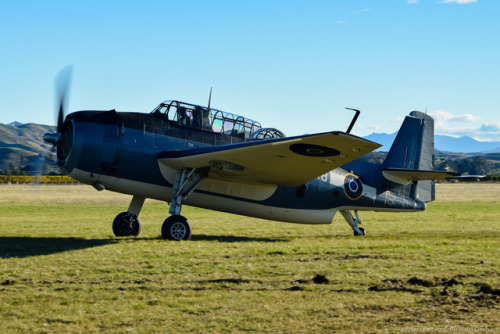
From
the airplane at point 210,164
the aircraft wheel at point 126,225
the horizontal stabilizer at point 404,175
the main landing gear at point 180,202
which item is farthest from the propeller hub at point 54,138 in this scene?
the horizontal stabilizer at point 404,175

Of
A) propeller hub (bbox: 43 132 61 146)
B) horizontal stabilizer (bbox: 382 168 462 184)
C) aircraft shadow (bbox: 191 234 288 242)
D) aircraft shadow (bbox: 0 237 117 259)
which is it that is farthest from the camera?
horizontal stabilizer (bbox: 382 168 462 184)

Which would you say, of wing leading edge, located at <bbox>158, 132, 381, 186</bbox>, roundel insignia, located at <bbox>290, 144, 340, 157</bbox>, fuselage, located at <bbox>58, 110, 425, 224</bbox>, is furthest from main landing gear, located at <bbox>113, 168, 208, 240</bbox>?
roundel insignia, located at <bbox>290, 144, 340, 157</bbox>

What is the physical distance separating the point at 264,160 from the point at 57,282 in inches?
221

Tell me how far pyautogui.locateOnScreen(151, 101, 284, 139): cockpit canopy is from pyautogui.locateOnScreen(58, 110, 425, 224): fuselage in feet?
0.40

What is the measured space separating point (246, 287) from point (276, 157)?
471 centimetres

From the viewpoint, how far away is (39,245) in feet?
38.2

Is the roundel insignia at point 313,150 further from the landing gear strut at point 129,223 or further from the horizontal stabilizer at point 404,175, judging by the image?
the horizontal stabilizer at point 404,175

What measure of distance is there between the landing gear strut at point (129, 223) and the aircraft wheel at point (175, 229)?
6.28ft

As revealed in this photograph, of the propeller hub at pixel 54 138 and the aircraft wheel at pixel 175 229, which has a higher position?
the propeller hub at pixel 54 138

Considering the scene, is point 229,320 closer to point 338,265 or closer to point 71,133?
point 338,265

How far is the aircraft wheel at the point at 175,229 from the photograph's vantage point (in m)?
12.5

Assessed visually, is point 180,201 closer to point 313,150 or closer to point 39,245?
point 39,245

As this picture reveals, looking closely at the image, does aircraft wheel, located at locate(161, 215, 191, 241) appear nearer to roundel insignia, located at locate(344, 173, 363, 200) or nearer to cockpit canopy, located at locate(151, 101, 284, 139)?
cockpit canopy, located at locate(151, 101, 284, 139)

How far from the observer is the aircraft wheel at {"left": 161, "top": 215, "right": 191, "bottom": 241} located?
1254 centimetres
